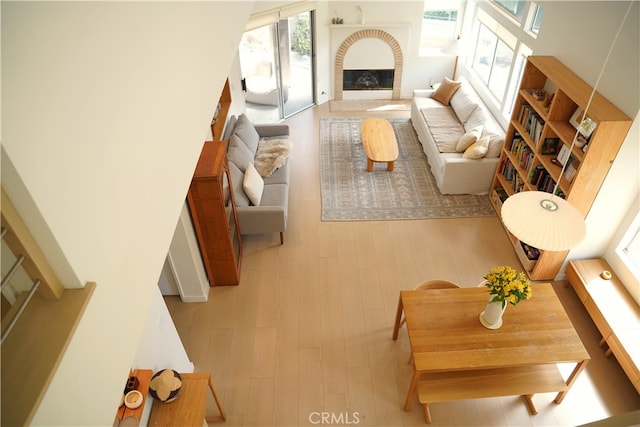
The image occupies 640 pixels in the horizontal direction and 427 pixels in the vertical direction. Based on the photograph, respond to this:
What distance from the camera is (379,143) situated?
22.3 feet

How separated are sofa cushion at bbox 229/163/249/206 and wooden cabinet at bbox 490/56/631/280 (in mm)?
3389

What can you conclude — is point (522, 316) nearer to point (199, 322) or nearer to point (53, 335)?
point (199, 322)

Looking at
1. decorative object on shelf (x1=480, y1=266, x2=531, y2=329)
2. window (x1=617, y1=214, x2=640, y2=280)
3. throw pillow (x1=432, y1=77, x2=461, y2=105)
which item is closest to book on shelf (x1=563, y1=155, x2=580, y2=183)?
window (x1=617, y1=214, x2=640, y2=280)

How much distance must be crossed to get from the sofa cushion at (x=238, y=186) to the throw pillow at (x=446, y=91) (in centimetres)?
434

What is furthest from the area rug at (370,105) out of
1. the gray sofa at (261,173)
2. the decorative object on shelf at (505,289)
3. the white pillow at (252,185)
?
the decorative object on shelf at (505,289)

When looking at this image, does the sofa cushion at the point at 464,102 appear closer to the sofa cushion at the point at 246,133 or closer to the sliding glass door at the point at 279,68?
the sliding glass door at the point at 279,68

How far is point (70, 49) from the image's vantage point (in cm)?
109

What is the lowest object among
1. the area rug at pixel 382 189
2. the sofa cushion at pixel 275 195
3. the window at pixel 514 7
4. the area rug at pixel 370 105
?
the area rug at pixel 382 189

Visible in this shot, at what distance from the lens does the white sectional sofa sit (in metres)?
5.88

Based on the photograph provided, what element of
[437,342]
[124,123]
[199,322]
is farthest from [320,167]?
[124,123]

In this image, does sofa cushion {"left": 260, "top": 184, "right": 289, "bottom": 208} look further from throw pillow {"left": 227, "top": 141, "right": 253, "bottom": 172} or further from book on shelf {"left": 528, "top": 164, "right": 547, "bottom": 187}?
book on shelf {"left": 528, "top": 164, "right": 547, "bottom": 187}

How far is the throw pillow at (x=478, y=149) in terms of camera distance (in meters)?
5.81

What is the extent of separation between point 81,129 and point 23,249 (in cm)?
35

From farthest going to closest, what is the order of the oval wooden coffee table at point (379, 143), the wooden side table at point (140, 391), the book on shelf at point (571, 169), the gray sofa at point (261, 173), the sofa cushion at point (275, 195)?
the oval wooden coffee table at point (379, 143) < the sofa cushion at point (275, 195) < the gray sofa at point (261, 173) < the book on shelf at point (571, 169) < the wooden side table at point (140, 391)
